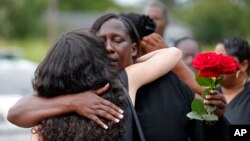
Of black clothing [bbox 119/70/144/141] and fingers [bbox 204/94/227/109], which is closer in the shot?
black clothing [bbox 119/70/144/141]

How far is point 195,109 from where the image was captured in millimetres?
3783

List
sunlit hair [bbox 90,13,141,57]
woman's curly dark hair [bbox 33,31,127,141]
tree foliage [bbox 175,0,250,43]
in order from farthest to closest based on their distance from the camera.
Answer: tree foliage [bbox 175,0,250,43], sunlit hair [bbox 90,13,141,57], woman's curly dark hair [bbox 33,31,127,141]

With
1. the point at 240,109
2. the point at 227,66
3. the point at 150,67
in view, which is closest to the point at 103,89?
the point at 150,67

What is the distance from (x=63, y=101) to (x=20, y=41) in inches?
1968

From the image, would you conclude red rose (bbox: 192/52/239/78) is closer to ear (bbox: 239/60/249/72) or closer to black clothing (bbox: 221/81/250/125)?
black clothing (bbox: 221/81/250/125)

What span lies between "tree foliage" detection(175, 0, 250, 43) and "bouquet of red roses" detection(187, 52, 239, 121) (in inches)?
1595

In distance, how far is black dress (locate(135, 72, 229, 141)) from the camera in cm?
380

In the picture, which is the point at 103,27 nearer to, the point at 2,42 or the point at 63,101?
the point at 63,101

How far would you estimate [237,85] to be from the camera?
5535 millimetres

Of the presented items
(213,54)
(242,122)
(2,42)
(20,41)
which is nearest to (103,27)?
(213,54)

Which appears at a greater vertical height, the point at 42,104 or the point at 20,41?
the point at 42,104

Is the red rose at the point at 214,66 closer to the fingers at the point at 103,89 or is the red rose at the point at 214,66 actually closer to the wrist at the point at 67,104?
the fingers at the point at 103,89

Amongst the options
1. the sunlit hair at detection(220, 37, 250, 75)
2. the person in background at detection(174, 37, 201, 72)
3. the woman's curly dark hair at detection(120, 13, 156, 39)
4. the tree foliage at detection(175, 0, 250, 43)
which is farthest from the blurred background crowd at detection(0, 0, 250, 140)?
the woman's curly dark hair at detection(120, 13, 156, 39)

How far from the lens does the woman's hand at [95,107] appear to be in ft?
11.1
